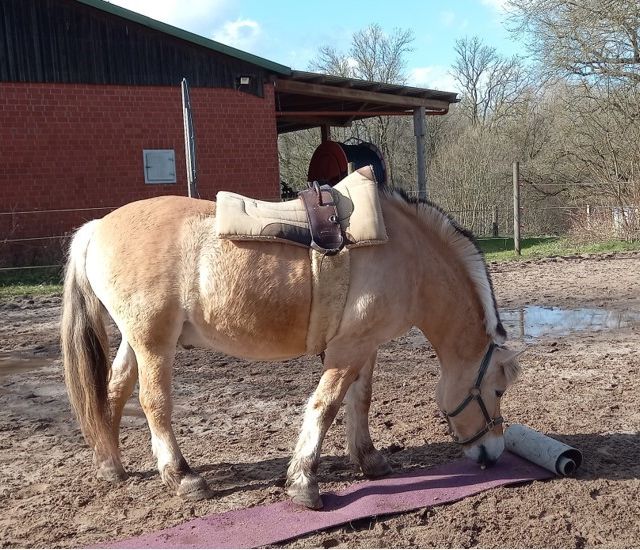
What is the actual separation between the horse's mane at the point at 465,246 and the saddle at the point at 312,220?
0.30 m

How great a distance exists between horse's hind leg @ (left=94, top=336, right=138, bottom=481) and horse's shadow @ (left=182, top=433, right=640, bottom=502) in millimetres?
523

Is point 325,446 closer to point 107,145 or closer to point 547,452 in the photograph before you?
point 547,452

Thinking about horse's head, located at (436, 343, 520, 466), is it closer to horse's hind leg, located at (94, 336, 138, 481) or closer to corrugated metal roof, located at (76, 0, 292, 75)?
horse's hind leg, located at (94, 336, 138, 481)

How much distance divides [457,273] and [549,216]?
21.1 m

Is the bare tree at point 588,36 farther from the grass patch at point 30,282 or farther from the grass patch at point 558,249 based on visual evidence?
the grass patch at point 30,282

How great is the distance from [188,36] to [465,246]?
1231 centimetres

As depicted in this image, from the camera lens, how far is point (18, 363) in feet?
21.2

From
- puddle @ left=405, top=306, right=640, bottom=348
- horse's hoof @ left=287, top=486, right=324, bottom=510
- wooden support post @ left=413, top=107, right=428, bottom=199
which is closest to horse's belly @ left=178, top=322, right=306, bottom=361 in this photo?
horse's hoof @ left=287, top=486, right=324, bottom=510

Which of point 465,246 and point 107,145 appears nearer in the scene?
point 465,246

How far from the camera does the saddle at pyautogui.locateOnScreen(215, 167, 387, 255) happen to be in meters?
3.33

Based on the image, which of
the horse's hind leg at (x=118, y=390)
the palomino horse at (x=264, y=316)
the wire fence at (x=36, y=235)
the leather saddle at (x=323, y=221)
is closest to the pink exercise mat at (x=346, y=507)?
the palomino horse at (x=264, y=316)

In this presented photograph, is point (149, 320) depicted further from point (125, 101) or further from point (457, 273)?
point (125, 101)

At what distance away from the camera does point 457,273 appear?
362cm

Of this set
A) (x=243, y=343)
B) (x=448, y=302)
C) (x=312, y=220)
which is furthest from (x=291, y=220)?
(x=448, y=302)
